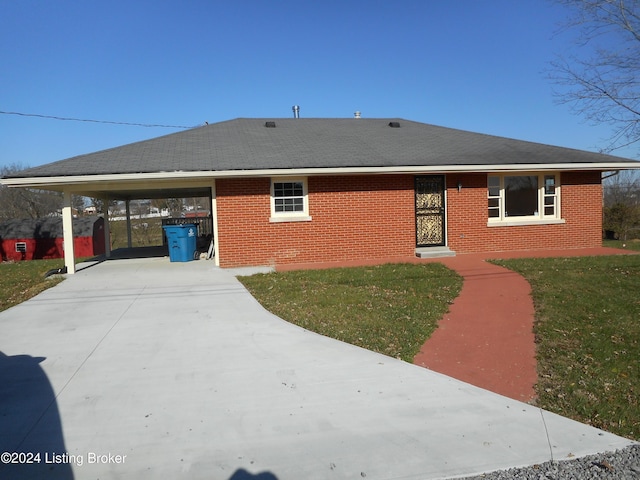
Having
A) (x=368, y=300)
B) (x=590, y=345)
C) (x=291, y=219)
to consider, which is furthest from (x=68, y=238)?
(x=590, y=345)

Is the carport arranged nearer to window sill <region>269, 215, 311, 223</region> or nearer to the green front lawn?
the green front lawn

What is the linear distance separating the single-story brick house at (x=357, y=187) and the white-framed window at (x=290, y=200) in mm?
28

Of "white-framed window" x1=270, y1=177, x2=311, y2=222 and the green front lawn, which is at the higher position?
"white-framed window" x1=270, y1=177, x2=311, y2=222

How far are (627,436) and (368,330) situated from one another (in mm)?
3224

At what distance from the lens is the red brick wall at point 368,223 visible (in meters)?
12.1

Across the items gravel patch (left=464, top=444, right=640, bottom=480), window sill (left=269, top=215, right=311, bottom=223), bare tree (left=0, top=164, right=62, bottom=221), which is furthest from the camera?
bare tree (left=0, top=164, right=62, bottom=221)

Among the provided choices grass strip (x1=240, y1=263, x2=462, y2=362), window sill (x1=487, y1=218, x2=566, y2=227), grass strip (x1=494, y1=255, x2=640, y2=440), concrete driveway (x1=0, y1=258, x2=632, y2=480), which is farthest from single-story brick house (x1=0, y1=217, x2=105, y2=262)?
grass strip (x1=494, y1=255, x2=640, y2=440)

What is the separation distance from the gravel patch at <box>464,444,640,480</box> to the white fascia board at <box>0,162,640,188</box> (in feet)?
30.1

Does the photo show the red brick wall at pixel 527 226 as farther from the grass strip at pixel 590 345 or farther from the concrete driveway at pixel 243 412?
the concrete driveway at pixel 243 412

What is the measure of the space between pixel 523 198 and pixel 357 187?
548cm

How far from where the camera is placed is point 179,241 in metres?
13.5

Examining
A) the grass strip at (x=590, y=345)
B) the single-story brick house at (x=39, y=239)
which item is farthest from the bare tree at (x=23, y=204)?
the grass strip at (x=590, y=345)

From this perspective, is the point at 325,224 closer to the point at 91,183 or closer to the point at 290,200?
the point at 290,200

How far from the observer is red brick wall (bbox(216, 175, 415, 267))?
12055 millimetres
